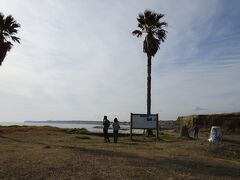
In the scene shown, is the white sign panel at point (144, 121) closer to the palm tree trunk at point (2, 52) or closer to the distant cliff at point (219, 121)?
the distant cliff at point (219, 121)

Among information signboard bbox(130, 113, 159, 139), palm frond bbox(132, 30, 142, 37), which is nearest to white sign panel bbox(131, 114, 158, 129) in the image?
information signboard bbox(130, 113, 159, 139)

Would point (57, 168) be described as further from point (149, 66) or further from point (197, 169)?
point (149, 66)

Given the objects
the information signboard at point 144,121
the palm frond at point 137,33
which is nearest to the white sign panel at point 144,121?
the information signboard at point 144,121

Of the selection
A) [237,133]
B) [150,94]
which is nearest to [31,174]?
[150,94]

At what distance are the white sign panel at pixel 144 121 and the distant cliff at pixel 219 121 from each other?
47.8 ft

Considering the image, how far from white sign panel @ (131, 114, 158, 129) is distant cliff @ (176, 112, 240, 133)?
14.6 metres

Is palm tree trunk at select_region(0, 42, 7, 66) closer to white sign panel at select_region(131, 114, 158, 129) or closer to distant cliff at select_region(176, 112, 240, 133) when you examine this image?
white sign panel at select_region(131, 114, 158, 129)

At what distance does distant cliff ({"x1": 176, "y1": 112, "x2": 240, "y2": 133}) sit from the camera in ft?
140

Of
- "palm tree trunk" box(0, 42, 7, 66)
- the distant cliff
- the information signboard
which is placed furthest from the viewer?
the distant cliff

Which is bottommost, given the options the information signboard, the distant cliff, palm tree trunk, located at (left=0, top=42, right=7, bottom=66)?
the information signboard

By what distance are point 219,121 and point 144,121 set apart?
15.3m

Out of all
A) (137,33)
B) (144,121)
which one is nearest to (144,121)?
(144,121)

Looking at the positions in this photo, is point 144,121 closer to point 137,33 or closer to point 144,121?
point 144,121

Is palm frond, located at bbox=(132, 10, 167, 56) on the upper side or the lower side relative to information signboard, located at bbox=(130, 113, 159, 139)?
upper
